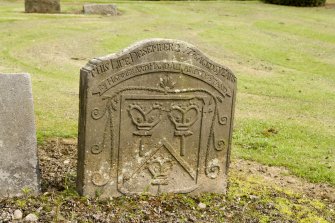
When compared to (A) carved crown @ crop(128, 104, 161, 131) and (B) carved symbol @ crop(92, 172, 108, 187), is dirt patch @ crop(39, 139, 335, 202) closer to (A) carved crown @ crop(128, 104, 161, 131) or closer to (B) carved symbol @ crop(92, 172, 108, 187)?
(B) carved symbol @ crop(92, 172, 108, 187)

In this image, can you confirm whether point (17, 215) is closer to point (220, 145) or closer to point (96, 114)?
point (96, 114)

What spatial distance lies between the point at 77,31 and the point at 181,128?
1451cm

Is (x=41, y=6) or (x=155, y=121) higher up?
(x=155, y=121)

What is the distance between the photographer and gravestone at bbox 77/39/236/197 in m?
6.18

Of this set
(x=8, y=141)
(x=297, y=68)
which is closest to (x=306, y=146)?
(x=8, y=141)

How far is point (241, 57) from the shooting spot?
59.5 ft

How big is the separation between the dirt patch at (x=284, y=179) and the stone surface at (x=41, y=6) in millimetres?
18124

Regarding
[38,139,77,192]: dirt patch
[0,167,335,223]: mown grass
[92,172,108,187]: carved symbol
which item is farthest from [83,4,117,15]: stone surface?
[92,172,108,187]: carved symbol

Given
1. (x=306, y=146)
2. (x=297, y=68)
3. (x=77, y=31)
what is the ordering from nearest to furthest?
(x=306, y=146)
(x=297, y=68)
(x=77, y=31)

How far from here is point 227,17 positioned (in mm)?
27219

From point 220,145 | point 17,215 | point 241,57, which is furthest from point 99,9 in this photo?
point 17,215

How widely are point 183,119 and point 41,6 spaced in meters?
19.5

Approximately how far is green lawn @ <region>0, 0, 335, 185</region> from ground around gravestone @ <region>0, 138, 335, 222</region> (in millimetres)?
717

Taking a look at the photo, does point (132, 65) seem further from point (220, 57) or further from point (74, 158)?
point (220, 57)
